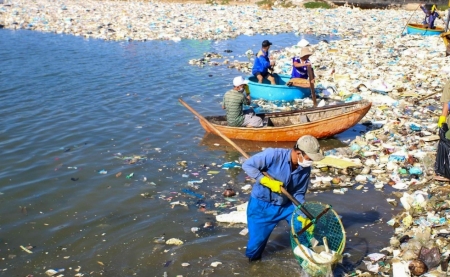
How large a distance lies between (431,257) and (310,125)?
4550mm

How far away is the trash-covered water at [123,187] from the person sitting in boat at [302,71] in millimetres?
2267

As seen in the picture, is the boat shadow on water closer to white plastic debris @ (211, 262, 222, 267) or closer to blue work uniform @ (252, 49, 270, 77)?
blue work uniform @ (252, 49, 270, 77)

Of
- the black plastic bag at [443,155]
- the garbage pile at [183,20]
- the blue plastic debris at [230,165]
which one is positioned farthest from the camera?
the garbage pile at [183,20]

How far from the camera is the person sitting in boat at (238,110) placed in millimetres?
9312

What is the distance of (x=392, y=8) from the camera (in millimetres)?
36062

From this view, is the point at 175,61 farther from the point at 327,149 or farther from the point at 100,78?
the point at 327,149

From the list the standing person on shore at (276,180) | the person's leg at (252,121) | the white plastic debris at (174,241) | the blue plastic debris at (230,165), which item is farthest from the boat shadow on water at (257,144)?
the standing person on shore at (276,180)

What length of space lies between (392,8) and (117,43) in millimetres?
24071

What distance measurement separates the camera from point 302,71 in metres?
12.4

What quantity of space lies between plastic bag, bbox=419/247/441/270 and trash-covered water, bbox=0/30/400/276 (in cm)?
75

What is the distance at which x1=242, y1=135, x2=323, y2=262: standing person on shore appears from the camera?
14.3ft

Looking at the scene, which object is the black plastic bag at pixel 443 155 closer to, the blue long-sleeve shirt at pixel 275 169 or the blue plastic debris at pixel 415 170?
the blue plastic debris at pixel 415 170

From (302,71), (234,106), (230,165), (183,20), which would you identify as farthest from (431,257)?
(183,20)

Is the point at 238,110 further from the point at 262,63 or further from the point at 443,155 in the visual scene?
the point at 443,155
